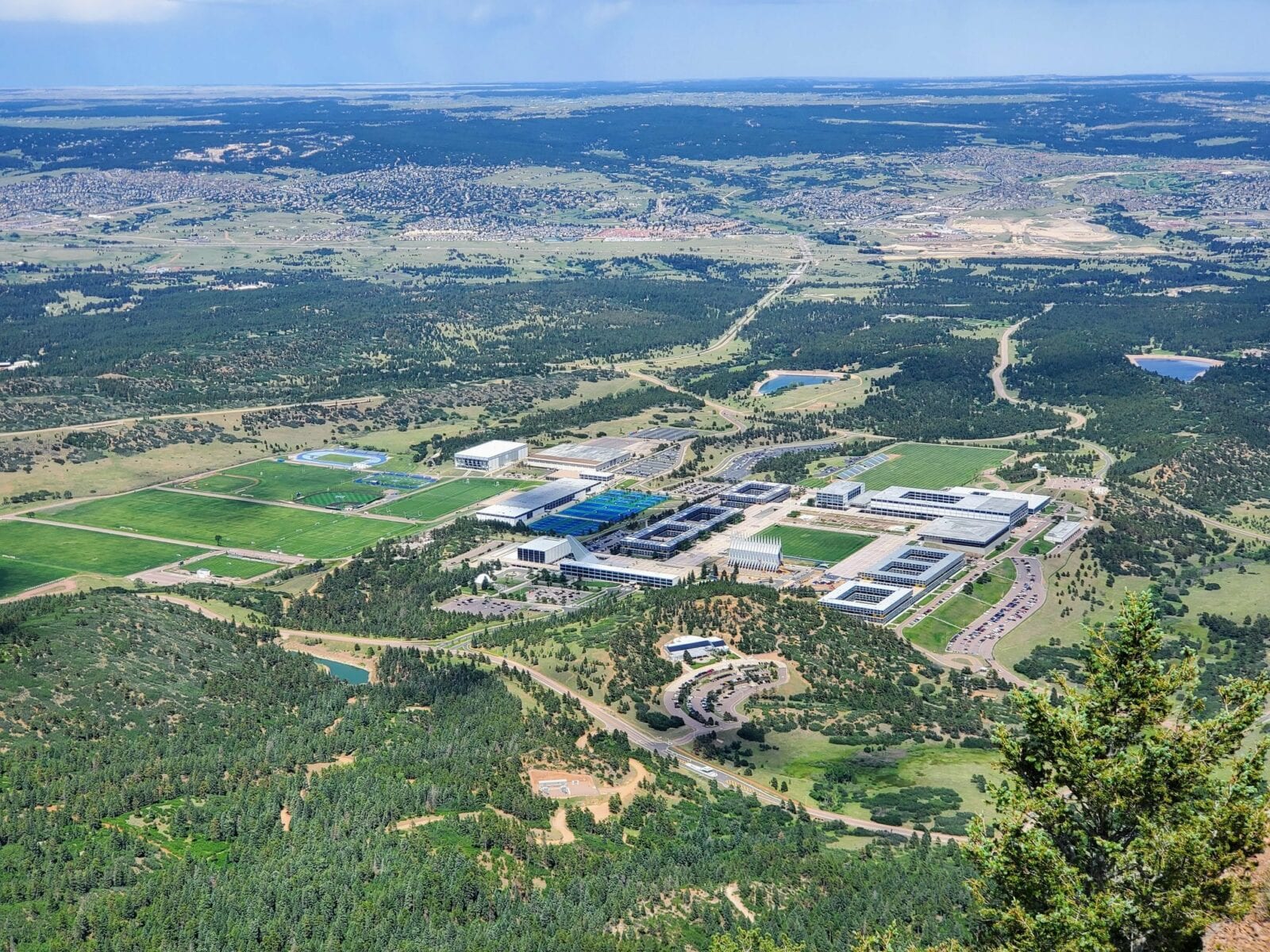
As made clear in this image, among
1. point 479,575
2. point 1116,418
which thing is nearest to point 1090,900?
point 479,575

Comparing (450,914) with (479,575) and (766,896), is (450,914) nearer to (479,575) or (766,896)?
(766,896)

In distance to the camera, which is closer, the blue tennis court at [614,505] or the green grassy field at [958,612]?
the green grassy field at [958,612]

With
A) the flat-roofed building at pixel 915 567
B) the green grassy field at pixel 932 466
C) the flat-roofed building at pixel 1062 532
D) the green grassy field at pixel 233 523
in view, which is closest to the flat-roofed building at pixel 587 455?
the green grassy field at pixel 233 523

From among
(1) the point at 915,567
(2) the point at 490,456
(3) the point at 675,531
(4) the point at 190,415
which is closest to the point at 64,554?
(2) the point at 490,456

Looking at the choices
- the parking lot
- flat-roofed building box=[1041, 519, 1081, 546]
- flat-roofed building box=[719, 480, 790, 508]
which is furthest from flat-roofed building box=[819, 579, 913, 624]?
flat-roofed building box=[719, 480, 790, 508]

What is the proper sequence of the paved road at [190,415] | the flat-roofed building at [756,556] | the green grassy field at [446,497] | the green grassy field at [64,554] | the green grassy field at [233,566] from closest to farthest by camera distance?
the flat-roofed building at [756,556] < the green grassy field at [64,554] < the green grassy field at [233,566] < the green grassy field at [446,497] < the paved road at [190,415]

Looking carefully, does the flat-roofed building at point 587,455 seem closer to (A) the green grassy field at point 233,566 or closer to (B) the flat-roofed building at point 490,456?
(B) the flat-roofed building at point 490,456

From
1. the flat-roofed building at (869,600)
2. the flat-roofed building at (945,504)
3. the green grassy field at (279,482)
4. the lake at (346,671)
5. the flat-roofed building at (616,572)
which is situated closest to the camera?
the lake at (346,671)
